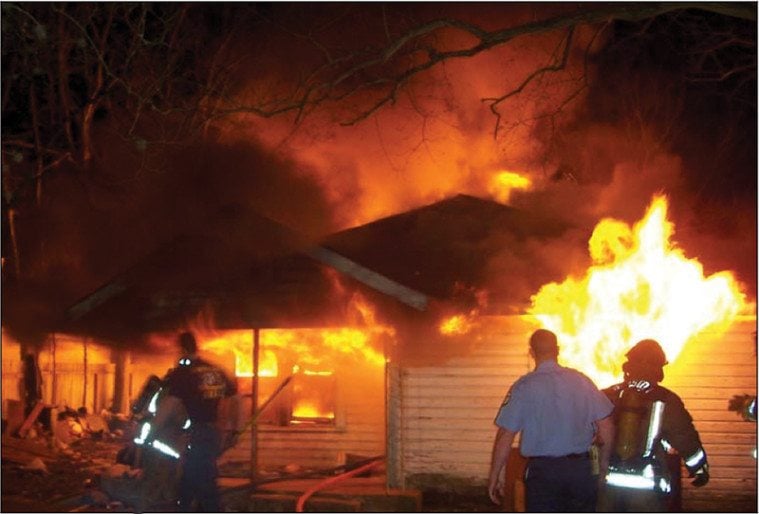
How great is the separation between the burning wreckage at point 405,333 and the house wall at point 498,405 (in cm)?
2

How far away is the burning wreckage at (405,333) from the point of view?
387 inches

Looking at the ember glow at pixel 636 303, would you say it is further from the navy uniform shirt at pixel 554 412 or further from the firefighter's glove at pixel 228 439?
the navy uniform shirt at pixel 554 412

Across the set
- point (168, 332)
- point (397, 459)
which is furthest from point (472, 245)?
point (168, 332)

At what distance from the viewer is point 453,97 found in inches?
735

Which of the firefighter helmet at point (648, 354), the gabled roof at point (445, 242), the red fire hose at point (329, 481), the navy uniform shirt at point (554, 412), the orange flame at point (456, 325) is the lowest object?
the red fire hose at point (329, 481)

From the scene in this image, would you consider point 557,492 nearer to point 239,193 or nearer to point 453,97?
point 453,97

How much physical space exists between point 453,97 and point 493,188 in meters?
2.32

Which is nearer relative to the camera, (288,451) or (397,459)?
(397,459)

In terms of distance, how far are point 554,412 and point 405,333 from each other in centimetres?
539

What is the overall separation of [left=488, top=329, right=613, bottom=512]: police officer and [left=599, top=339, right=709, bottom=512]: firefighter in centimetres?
19

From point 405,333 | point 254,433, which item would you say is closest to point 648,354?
point 405,333

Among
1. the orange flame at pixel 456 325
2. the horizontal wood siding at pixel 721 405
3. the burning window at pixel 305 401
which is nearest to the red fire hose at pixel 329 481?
the burning window at pixel 305 401

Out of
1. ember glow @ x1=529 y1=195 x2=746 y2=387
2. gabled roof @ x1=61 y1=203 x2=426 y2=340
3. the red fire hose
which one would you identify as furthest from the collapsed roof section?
the red fire hose

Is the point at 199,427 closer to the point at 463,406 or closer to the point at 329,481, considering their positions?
the point at 329,481
